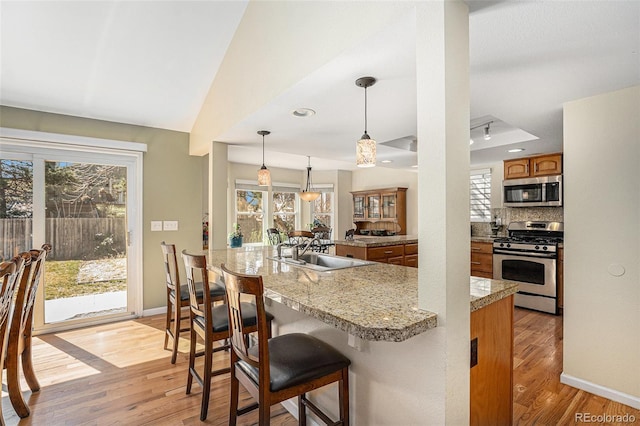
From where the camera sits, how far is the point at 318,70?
1903 millimetres

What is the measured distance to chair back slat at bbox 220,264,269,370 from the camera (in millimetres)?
1320

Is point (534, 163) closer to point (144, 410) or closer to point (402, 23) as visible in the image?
point (402, 23)

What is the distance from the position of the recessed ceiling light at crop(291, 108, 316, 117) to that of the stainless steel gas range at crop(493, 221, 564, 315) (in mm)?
3402

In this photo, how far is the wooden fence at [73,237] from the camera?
130 inches

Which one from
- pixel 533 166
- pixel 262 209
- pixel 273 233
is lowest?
pixel 273 233

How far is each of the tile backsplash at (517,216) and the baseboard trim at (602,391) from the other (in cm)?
294

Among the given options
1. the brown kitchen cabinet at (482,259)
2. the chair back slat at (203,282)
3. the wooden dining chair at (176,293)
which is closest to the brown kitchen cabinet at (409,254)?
the brown kitchen cabinet at (482,259)

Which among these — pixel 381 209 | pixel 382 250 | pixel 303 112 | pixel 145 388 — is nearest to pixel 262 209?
pixel 381 209

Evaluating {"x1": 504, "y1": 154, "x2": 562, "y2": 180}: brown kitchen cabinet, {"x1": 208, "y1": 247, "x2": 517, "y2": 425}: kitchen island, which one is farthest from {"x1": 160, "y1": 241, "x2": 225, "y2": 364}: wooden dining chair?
{"x1": 504, "y1": 154, "x2": 562, "y2": 180}: brown kitchen cabinet

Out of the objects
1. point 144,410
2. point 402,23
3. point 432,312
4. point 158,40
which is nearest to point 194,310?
point 144,410

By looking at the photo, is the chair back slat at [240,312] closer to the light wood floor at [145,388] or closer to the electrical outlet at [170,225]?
the light wood floor at [145,388]

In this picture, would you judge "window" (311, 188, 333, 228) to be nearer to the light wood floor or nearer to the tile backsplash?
the tile backsplash

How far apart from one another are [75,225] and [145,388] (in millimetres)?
2310

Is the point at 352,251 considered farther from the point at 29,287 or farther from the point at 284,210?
the point at 284,210
